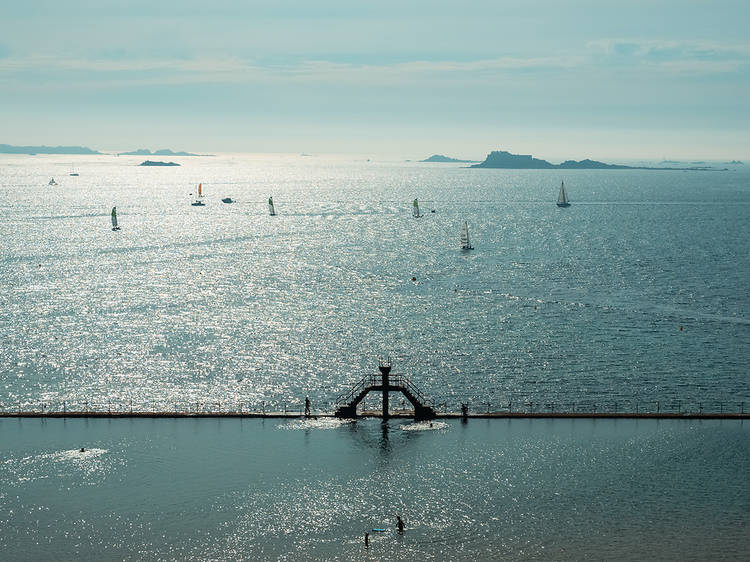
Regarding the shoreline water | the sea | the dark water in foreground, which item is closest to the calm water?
the sea

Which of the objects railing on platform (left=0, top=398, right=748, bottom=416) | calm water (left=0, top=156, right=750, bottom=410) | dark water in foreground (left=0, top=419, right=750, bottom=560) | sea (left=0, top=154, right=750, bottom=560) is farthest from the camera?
calm water (left=0, top=156, right=750, bottom=410)

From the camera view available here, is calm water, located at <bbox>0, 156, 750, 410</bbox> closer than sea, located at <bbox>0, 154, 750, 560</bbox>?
No

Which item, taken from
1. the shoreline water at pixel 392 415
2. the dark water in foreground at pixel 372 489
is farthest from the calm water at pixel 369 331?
the dark water in foreground at pixel 372 489

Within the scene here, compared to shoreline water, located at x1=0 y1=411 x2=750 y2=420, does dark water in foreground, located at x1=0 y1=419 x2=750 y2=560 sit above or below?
below

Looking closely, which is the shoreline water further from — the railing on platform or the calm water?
the calm water

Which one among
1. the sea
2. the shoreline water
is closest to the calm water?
the sea

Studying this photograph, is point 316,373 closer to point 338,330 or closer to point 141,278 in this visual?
point 338,330

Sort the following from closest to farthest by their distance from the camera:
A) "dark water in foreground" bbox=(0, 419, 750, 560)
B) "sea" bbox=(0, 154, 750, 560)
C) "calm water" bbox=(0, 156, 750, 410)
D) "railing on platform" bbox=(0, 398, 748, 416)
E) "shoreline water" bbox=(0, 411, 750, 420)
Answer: "dark water in foreground" bbox=(0, 419, 750, 560) → "sea" bbox=(0, 154, 750, 560) → "shoreline water" bbox=(0, 411, 750, 420) → "railing on platform" bbox=(0, 398, 748, 416) → "calm water" bbox=(0, 156, 750, 410)

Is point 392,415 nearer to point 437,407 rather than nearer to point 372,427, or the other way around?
point 372,427

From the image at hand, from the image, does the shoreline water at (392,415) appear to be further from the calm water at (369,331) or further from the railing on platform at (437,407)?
the calm water at (369,331)
